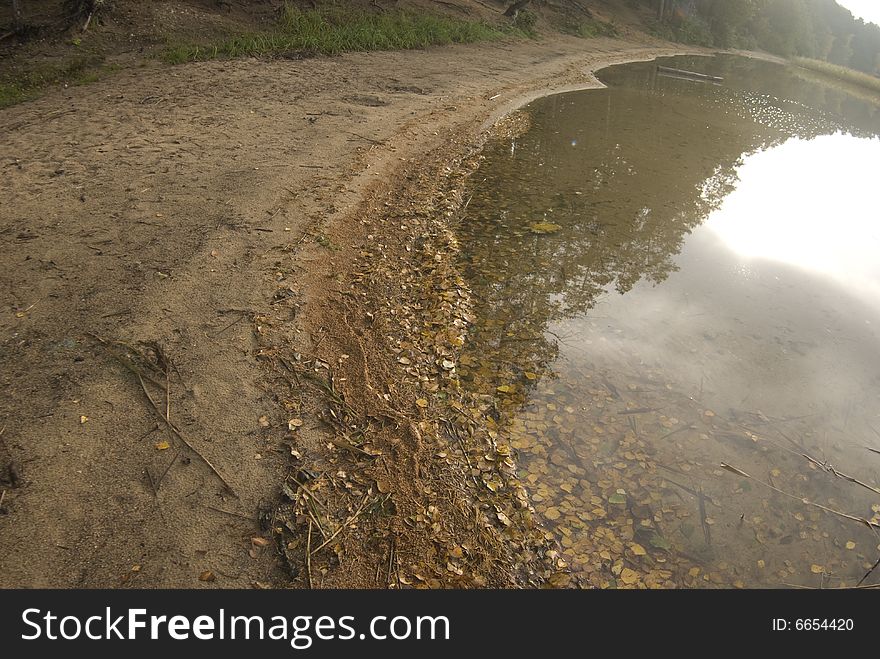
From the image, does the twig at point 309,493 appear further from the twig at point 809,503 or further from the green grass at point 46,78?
the green grass at point 46,78

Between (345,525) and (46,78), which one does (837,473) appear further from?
(46,78)

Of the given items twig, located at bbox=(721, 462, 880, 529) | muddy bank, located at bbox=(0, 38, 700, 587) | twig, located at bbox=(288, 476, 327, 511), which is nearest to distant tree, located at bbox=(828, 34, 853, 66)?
muddy bank, located at bbox=(0, 38, 700, 587)

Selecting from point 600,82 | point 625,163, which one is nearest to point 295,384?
point 625,163

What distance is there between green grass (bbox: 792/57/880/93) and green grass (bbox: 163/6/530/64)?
30942 millimetres

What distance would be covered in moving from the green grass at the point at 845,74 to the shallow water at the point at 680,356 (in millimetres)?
32431

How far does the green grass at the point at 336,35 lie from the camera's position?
1456cm

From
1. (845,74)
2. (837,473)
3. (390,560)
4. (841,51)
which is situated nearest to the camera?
(390,560)

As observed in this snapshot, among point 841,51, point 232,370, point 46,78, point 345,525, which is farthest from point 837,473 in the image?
point 841,51

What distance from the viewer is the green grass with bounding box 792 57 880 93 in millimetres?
36938

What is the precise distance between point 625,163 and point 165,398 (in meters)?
11.1

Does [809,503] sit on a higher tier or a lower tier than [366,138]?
lower

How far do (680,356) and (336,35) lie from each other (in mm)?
15520

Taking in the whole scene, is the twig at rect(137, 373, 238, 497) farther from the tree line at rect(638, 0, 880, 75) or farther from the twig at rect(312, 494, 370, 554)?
the tree line at rect(638, 0, 880, 75)

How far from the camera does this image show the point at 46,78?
465 inches
